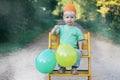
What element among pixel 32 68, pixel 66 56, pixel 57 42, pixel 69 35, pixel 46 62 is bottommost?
pixel 32 68

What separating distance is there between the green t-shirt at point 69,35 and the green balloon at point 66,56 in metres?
0.57

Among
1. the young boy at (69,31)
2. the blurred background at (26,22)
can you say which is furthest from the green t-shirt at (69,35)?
the blurred background at (26,22)

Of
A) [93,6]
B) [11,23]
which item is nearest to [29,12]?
[11,23]

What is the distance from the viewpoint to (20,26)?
21.2 meters

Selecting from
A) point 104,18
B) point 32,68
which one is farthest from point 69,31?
point 104,18

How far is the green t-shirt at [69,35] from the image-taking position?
679 centimetres

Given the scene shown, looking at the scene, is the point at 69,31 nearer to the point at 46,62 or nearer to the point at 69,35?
the point at 69,35

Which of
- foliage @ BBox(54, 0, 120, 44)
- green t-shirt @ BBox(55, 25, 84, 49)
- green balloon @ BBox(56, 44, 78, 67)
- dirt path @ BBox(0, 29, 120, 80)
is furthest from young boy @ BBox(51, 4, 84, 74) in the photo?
foliage @ BBox(54, 0, 120, 44)

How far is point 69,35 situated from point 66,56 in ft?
2.61

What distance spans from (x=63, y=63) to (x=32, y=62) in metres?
5.75

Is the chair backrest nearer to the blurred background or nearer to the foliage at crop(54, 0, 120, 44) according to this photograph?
the blurred background

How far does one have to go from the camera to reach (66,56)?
20.0 ft

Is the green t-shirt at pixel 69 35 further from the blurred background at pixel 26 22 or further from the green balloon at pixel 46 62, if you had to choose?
the blurred background at pixel 26 22

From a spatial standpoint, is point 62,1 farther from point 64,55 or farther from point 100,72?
point 64,55
